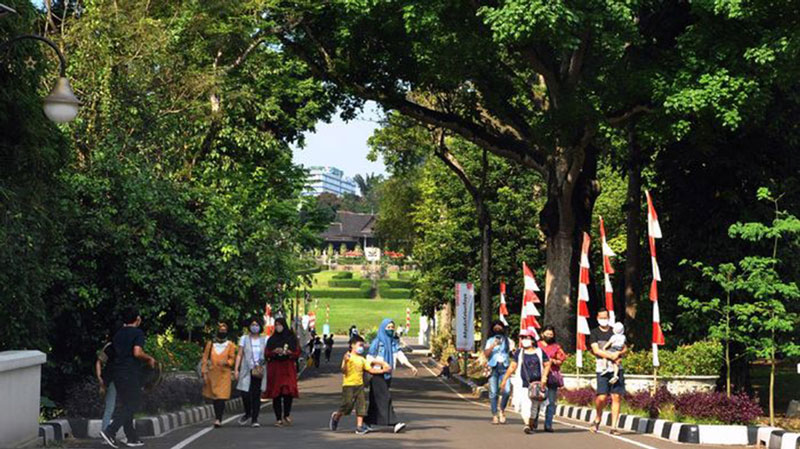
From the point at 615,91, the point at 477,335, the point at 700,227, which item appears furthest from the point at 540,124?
the point at 477,335

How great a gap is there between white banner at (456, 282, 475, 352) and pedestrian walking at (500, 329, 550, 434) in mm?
24381

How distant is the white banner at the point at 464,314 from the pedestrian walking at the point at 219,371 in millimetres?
25641

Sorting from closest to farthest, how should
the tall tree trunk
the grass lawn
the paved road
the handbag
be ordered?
the paved road, the handbag, the tall tree trunk, the grass lawn

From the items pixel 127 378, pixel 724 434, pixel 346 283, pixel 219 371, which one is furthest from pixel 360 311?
pixel 127 378

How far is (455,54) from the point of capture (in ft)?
91.1

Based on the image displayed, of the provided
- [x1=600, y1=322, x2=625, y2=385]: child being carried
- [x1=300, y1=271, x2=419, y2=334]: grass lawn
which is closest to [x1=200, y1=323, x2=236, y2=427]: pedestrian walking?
[x1=600, y1=322, x2=625, y2=385]: child being carried

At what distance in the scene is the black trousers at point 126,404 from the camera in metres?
15.3

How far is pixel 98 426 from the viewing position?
17.4 metres

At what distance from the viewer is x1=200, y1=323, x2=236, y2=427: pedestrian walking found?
1931 cm

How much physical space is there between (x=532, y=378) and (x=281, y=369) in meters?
3.95

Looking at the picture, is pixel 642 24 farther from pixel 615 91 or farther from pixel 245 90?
pixel 245 90

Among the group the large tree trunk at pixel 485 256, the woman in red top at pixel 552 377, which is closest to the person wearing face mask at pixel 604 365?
the woman in red top at pixel 552 377

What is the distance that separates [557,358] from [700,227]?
11.0 meters

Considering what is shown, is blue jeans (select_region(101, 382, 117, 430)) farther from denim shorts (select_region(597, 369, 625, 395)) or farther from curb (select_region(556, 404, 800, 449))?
curb (select_region(556, 404, 800, 449))
